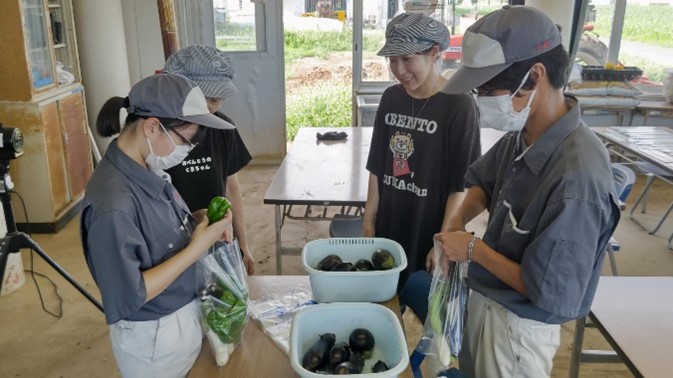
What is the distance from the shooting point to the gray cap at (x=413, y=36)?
1.67 metres

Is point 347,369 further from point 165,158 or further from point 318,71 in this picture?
point 318,71

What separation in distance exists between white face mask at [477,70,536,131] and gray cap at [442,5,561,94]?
5cm

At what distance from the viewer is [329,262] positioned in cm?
140

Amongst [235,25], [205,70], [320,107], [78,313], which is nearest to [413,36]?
[205,70]

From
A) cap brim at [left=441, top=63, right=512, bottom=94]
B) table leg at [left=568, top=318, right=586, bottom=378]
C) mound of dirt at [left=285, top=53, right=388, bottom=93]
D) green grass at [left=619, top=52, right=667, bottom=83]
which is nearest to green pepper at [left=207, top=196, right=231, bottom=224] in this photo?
cap brim at [left=441, top=63, right=512, bottom=94]

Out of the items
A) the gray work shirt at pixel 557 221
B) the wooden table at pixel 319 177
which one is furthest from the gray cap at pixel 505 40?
the wooden table at pixel 319 177

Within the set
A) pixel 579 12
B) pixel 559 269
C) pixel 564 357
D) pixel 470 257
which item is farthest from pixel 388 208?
pixel 579 12

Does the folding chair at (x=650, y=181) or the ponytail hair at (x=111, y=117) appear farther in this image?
the folding chair at (x=650, y=181)

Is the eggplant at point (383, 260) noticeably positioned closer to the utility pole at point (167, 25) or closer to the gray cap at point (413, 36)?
the gray cap at point (413, 36)

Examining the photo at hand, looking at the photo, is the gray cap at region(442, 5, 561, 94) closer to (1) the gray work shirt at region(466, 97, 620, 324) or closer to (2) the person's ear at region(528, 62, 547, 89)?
(2) the person's ear at region(528, 62, 547, 89)

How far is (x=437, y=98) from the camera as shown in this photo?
1764mm

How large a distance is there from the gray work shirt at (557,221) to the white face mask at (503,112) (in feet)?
0.21

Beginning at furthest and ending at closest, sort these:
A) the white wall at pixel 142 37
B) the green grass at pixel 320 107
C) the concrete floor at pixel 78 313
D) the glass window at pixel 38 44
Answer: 1. the green grass at pixel 320 107
2. the white wall at pixel 142 37
3. the glass window at pixel 38 44
4. the concrete floor at pixel 78 313

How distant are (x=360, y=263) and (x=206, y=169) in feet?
2.37
